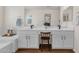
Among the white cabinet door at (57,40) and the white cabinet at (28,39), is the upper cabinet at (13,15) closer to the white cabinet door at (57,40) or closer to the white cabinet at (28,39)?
the white cabinet at (28,39)

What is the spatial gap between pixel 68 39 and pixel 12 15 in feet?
5.34

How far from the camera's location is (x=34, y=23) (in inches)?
119

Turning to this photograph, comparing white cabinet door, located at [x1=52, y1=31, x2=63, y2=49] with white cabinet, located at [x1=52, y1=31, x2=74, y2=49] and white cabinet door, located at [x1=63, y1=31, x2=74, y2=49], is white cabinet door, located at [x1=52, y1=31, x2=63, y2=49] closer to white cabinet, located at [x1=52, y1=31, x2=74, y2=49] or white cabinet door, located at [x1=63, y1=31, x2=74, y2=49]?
white cabinet, located at [x1=52, y1=31, x2=74, y2=49]

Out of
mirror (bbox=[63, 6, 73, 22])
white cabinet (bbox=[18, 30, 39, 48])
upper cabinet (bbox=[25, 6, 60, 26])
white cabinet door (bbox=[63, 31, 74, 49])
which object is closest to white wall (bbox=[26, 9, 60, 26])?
upper cabinet (bbox=[25, 6, 60, 26])

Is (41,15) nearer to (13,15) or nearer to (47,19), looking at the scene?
(47,19)

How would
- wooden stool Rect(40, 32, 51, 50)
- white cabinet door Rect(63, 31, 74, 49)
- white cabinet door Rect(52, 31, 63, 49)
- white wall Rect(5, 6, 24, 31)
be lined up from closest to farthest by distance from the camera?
white wall Rect(5, 6, 24, 31), wooden stool Rect(40, 32, 51, 50), white cabinet door Rect(63, 31, 74, 49), white cabinet door Rect(52, 31, 63, 49)

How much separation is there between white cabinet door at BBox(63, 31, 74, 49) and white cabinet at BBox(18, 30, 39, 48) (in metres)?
0.77

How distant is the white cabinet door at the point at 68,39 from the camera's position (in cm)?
319

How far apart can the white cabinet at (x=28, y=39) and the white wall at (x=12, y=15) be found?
39 cm

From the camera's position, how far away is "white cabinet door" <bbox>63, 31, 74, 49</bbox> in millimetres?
3191

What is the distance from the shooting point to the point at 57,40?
3418 mm
